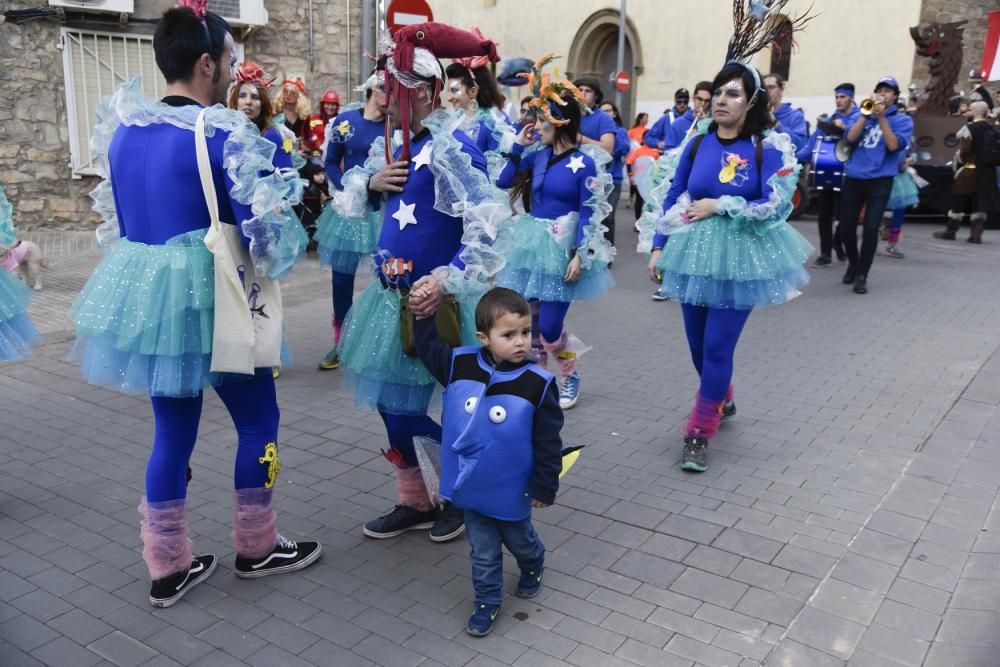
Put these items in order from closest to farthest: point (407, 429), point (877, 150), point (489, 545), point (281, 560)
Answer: point (489, 545) → point (281, 560) → point (407, 429) → point (877, 150)

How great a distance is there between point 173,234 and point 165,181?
186 mm

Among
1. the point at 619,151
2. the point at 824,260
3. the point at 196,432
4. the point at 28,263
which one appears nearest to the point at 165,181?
the point at 196,432

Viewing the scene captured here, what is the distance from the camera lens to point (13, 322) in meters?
3.90

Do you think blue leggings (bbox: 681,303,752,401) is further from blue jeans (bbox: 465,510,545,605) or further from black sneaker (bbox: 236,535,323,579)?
black sneaker (bbox: 236,535,323,579)

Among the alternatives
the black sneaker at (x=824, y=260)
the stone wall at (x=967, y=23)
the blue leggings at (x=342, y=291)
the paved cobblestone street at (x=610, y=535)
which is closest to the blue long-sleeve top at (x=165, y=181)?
the paved cobblestone street at (x=610, y=535)

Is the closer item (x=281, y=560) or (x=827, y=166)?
(x=281, y=560)

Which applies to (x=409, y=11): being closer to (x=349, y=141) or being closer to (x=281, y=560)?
(x=349, y=141)

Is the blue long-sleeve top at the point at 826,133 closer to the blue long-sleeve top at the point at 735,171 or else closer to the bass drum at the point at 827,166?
the bass drum at the point at 827,166

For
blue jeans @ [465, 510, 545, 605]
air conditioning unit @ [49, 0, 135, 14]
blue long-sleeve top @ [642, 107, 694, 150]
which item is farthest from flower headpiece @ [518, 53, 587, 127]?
air conditioning unit @ [49, 0, 135, 14]

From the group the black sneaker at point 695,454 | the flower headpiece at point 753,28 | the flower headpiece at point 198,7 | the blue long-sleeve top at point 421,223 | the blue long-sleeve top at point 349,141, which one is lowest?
the black sneaker at point 695,454

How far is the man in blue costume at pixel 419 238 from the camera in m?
3.27

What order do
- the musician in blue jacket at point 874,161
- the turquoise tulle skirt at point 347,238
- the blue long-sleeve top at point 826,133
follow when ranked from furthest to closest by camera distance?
the blue long-sleeve top at point 826,133 → the musician in blue jacket at point 874,161 → the turquoise tulle skirt at point 347,238

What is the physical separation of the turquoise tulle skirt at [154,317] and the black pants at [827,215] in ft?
29.0

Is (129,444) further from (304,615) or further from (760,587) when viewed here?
(760,587)
